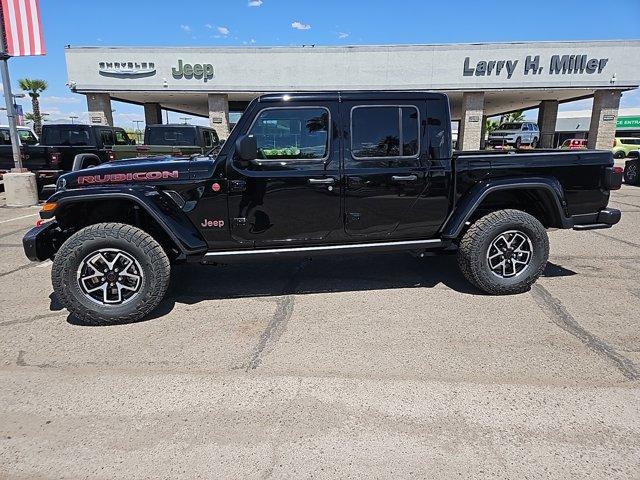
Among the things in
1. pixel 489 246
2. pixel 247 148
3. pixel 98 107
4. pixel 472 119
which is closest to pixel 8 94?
pixel 247 148

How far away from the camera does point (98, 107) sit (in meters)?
21.1

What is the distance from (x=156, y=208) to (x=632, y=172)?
17.1 meters

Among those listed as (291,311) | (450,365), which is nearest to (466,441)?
(450,365)

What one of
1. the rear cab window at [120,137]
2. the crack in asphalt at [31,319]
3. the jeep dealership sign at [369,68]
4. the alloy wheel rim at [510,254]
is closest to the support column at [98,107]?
the jeep dealership sign at [369,68]

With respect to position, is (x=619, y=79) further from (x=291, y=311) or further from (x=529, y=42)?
(x=291, y=311)

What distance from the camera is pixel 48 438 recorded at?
2.36 meters

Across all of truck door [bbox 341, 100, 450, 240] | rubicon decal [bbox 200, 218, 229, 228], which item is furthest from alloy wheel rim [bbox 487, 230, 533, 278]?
rubicon decal [bbox 200, 218, 229, 228]

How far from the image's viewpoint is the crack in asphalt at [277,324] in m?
3.21

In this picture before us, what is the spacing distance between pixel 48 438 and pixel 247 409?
1.11 meters

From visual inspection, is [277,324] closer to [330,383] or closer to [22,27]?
[330,383]

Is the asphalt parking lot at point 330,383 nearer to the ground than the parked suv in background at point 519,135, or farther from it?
nearer to the ground

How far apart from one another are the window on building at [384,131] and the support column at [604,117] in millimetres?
22792

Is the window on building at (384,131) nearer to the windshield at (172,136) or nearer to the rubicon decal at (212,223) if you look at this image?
the rubicon decal at (212,223)

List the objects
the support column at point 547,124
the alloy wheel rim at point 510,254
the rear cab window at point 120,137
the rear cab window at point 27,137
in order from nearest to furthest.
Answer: the alloy wheel rim at point 510,254
the rear cab window at point 120,137
the rear cab window at point 27,137
the support column at point 547,124
